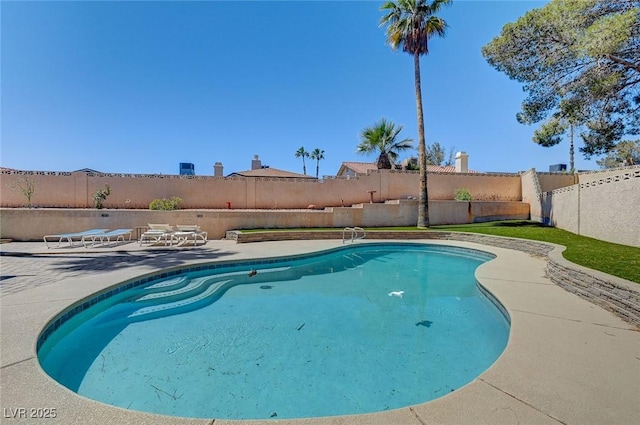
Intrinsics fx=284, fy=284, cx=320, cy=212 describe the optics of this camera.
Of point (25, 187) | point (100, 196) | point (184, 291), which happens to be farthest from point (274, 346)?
point (25, 187)

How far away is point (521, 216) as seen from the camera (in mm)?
18188

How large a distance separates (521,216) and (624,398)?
1903cm

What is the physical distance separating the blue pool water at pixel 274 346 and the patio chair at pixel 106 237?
493 centimetres

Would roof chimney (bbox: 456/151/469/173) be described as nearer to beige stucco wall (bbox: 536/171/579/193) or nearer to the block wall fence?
the block wall fence

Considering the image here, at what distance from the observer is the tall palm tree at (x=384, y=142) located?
19.2 metres

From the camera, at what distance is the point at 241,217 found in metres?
13.2

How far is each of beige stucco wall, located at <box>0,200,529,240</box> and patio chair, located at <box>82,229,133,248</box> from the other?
0.78 m

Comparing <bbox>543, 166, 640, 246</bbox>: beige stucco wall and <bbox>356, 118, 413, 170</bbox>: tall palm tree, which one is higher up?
<bbox>356, 118, 413, 170</bbox>: tall palm tree

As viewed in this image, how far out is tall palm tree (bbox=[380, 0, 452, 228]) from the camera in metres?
14.1

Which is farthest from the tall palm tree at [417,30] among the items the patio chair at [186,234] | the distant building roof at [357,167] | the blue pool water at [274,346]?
the patio chair at [186,234]

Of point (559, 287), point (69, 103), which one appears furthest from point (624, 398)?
point (69, 103)

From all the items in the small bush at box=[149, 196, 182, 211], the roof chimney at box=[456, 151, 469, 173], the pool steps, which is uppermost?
the roof chimney at box=[456, 151, 469, 173]

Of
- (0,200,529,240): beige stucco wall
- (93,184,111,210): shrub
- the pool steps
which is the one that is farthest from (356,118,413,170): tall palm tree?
(93,184,111,210): shrub

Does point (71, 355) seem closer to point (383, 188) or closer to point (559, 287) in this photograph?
point (559, 287)
